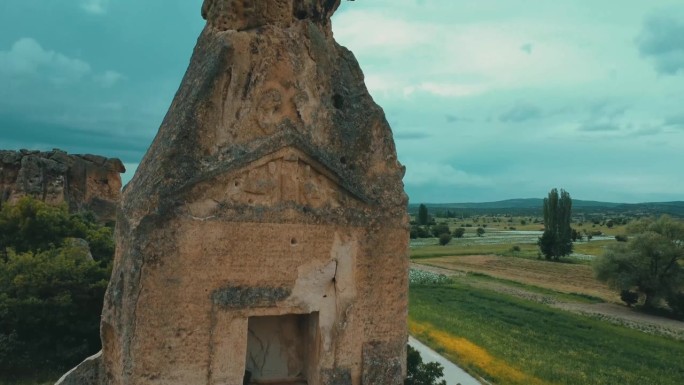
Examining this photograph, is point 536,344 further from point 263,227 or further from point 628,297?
point 628,297

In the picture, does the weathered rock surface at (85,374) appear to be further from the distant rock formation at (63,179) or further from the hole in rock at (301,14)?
the distant rock formation at (63,179)

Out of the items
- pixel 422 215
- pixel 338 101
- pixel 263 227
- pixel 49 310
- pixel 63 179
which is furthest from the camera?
pixel 422 215

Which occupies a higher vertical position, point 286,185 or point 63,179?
point 63,179

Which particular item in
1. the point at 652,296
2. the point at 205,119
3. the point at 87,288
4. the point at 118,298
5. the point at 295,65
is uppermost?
the point at 295,65

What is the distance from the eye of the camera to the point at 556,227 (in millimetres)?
62594

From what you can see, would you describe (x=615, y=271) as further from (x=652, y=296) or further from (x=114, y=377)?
(x=114, y=377)

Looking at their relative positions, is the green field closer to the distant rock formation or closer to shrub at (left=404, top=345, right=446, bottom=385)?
shrub at (left=404, top=345, right=446, bottom=385)

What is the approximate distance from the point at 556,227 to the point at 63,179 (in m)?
50.3

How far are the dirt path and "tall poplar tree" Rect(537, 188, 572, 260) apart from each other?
21819 mm

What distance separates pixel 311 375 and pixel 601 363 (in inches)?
578

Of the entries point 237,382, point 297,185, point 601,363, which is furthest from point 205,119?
point 601,363

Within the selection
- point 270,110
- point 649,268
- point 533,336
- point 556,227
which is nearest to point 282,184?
point 270,110

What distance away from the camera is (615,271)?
38250 mm

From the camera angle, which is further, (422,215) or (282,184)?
(422,215)
